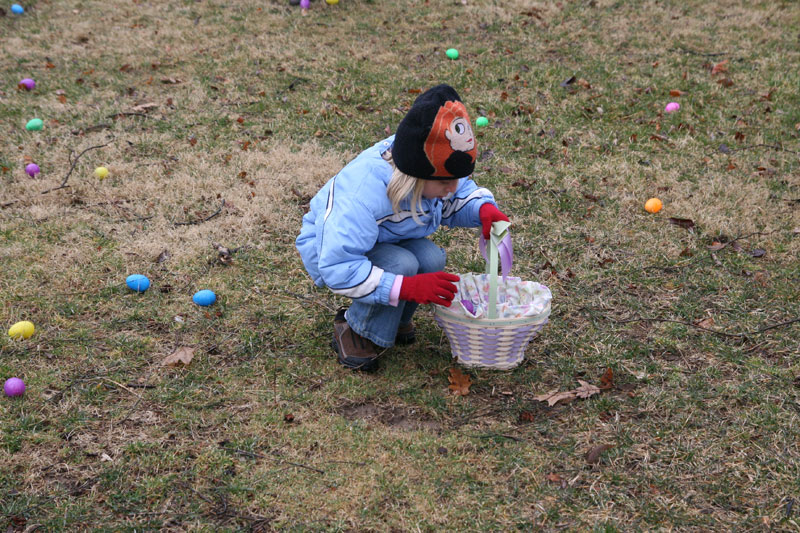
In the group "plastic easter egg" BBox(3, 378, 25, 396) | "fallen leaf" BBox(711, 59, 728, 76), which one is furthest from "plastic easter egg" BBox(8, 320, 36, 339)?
"fallen leaf" BBox(711, 59, 728, 76)

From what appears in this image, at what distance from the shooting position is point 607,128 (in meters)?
5.67

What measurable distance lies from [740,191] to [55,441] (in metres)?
4.47

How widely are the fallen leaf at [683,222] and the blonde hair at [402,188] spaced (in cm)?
235

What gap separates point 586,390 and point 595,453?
1.42ft

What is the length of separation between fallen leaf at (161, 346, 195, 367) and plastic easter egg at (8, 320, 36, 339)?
71cm

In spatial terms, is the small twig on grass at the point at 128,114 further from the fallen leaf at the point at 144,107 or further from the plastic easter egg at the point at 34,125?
the plastic easter egg at the point at 34,125

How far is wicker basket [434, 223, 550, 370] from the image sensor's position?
2.92 metres

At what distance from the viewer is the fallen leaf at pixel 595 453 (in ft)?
8.72

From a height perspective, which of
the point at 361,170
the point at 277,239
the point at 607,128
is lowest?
the point at 277,239

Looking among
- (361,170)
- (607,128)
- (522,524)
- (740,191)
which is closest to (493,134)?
(607,128)

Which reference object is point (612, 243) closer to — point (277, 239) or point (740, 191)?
point (740, 191)

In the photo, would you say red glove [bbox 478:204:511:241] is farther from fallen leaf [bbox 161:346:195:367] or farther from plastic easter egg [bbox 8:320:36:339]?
plastic easter egg [bbox 8:320:36:339]

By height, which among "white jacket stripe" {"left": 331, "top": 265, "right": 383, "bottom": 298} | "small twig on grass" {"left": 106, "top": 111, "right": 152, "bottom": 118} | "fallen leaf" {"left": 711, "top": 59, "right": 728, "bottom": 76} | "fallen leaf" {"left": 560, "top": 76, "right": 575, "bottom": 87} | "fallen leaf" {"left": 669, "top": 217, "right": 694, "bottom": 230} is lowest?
"small twig on grass" {"left": 106, "top": 111, "right": 152, "bottom": 118}

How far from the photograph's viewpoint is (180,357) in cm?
323
